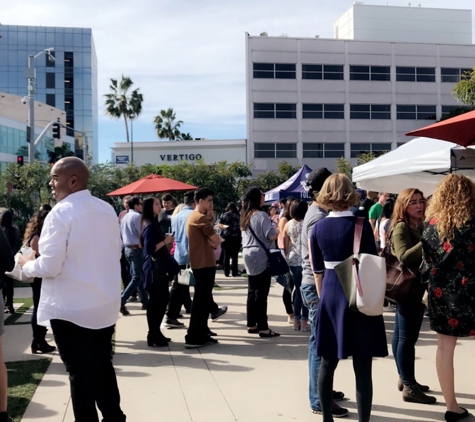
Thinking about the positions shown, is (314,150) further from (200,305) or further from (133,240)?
(200,305)

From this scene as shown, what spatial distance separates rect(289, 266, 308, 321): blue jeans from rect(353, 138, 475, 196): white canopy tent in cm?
162

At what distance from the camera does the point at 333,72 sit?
2264 inches

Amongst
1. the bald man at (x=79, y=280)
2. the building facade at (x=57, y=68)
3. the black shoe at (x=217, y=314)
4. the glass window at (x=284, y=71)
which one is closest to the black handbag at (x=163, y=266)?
the black shoe at (x=217, y=314)

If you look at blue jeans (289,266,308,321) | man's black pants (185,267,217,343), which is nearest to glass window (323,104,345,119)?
blue jeans (289,266,308,321)

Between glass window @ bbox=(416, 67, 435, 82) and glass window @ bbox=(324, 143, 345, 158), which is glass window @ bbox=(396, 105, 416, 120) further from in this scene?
glass window @ bbox=(324, 143, 345, 158)

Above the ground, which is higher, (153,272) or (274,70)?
(274,70)

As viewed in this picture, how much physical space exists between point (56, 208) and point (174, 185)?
9229 mm

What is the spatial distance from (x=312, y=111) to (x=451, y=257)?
176 ft

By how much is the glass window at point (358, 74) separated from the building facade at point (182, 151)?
11.8 m

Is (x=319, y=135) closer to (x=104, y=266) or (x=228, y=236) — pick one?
(x=228, y=236)

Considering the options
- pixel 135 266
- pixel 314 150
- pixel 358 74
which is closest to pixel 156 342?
pixel 135 266

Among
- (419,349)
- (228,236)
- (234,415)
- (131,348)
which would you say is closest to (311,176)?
(234,415)

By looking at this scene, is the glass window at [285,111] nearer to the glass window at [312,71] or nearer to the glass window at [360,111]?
the glass window at [312,71]

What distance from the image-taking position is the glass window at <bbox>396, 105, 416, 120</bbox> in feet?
192
